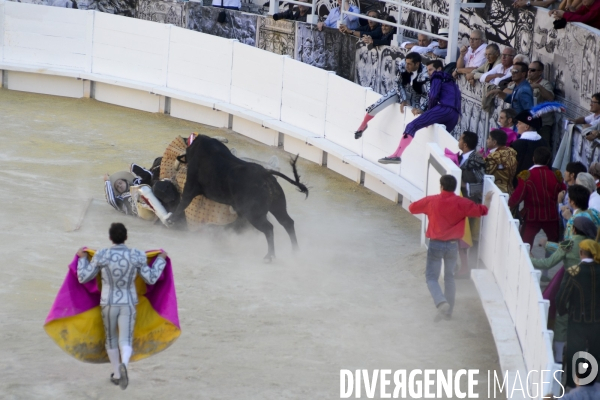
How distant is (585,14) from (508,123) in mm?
2152

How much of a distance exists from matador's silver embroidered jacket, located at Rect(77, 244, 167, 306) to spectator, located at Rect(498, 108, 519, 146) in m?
4.07

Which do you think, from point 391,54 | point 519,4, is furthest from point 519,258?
point 391,54

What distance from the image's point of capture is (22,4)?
17.3 meters

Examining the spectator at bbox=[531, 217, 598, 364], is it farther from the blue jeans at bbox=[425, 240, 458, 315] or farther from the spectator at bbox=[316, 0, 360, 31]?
the spectator at bbox=[316, 0, 360, 31]

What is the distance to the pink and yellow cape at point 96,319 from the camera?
6.77 m

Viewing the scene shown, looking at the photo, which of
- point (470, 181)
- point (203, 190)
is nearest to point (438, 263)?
point (470, 181)

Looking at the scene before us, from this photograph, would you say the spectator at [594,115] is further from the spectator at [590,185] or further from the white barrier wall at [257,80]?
the white barrier wall at [257,80]

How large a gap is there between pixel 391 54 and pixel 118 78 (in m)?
4.84

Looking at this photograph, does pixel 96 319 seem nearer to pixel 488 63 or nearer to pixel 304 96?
pixel 488 63

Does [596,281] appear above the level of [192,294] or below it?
above

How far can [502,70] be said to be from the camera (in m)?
11.7

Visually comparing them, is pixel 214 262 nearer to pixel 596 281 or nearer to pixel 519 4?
pixel 596 281

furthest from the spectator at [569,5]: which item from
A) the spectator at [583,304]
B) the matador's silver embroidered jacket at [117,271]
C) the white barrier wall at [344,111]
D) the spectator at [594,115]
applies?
the matador's silver embroidered jacket at [117,271]

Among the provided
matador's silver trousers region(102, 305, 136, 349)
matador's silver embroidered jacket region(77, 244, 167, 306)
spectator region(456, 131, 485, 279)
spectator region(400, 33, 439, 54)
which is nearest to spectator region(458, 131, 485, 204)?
spectator region(456, 131, 485, 279)
